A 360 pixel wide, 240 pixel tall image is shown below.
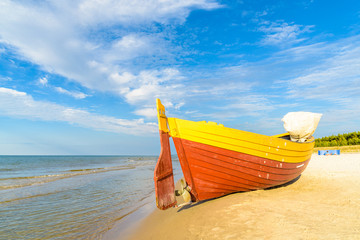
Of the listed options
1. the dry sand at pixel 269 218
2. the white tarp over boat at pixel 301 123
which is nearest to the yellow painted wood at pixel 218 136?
the dry sand at pixel 269 218

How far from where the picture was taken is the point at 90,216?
5586 mm

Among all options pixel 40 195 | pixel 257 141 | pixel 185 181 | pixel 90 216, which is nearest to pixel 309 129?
pixel 257 141

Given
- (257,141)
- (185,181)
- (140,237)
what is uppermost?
(257,141)

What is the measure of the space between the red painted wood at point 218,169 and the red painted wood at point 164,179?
33cm

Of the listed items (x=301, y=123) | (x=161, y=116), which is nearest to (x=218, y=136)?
(x=161, y=116)

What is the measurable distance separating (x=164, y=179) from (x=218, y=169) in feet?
4.35

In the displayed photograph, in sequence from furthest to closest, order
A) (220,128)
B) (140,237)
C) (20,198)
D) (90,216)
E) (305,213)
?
(20,198), (90,216), (220,128), (140,237), (305,213)

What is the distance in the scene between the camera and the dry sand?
9.48ft

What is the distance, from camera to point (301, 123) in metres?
6.29

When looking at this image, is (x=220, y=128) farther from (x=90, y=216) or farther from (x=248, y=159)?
(x=90, y=216)

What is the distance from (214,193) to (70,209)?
4617 millimetres

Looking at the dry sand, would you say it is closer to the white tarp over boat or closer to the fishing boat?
the fishing boat

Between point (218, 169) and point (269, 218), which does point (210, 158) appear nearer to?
point (218, 169)

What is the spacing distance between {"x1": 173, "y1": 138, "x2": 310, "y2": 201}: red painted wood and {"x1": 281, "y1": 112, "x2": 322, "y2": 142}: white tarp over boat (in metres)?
1.79
